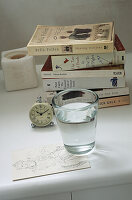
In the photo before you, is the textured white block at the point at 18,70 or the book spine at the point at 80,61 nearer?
the book spine at the point at 80,61

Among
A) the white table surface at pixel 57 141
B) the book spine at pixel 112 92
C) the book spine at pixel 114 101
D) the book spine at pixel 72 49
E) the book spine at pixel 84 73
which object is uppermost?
the book spine at pixel 72 49

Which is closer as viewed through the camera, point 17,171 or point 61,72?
point 17,171

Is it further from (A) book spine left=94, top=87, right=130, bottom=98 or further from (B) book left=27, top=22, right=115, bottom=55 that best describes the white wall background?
(A) book spine left=94, top=87, right=130, bottom=98

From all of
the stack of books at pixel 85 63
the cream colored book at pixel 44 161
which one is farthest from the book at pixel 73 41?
the cream colored book at pixel 44 161

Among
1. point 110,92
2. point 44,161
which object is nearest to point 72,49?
point 110,92

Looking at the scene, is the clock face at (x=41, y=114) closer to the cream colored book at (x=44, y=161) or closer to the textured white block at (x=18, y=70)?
the cream colored book at (x=44, y=161)

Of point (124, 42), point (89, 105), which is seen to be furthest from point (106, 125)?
point (124, 42)

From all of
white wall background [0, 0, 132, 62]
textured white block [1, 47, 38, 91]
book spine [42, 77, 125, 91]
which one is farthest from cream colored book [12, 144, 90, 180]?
white wall background [0, 0, 132, 62]

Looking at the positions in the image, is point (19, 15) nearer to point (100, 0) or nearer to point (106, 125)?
point (100, 0)
